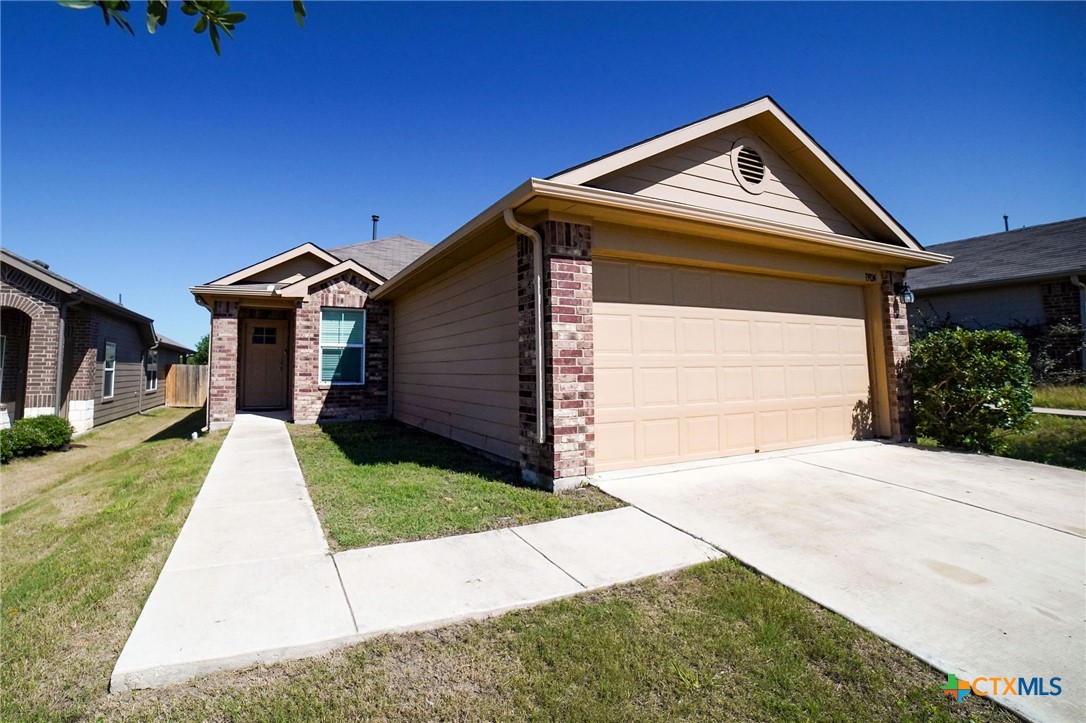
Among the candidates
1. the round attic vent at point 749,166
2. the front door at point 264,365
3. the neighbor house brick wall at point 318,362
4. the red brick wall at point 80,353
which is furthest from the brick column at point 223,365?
the round attic vent at point 749,166

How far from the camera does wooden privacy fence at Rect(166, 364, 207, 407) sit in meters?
21.4

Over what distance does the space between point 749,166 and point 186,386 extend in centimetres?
2443

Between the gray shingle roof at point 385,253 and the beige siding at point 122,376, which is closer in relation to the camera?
the beige siding at point 122,376

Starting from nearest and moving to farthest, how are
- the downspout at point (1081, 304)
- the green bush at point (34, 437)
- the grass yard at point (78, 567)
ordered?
the grass yard at point (78, 567)
the green bush at point (34, 437)
the downspout at point (1081, 304)

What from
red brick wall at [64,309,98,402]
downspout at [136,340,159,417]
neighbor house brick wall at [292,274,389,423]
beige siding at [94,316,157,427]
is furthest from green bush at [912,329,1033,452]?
downspout at [136,340,159,417]

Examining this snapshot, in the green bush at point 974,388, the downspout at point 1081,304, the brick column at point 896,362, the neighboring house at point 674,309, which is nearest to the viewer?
the neighboring house at point 674,309

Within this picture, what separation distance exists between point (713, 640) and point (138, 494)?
632 cm

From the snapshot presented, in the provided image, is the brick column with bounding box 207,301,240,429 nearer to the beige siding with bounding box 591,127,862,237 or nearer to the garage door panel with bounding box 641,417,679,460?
the beige siding with bounding box 591,127,862,237

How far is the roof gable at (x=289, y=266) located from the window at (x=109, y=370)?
237 inches

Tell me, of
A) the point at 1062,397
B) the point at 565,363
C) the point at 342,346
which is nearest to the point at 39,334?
the point at 342,346

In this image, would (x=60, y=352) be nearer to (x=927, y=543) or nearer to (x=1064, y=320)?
(x=927, y=543)

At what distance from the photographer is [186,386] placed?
21500 mm

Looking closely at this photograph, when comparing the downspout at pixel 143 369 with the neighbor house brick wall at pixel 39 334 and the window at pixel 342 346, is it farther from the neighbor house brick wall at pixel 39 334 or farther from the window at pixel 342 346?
the window at pixel 342 346

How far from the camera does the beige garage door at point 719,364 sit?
560 centimetres
